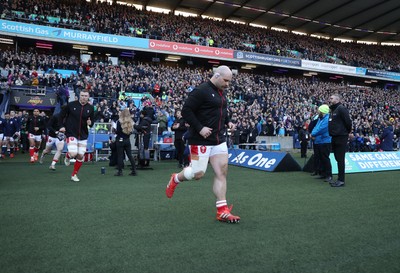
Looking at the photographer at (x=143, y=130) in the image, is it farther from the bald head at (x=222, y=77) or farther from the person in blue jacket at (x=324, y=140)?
the bald head at (x=222, y=77)

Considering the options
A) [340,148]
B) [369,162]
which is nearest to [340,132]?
[340,148]

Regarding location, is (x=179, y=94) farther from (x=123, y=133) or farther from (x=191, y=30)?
(x=191, y=30)

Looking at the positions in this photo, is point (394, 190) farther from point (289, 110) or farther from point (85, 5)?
point (85, 5)

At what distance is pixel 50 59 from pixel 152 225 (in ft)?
81.1

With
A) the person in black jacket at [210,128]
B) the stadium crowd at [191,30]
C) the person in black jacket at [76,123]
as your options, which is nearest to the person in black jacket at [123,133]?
the person in black jacket at [76,123]

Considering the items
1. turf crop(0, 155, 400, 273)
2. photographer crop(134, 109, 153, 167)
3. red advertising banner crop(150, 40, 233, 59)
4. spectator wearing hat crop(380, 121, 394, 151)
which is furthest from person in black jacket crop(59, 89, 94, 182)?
red advertising banner crop(150, 40, 233, 59)

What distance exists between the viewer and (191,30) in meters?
37.8

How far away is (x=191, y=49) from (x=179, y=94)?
35.6ft

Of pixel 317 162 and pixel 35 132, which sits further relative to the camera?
pixel 35 132

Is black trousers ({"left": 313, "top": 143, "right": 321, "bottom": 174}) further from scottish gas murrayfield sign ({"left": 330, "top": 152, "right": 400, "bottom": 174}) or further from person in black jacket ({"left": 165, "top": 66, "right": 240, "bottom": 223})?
person in black jacket ({"left": 165, "top": 66, "right": 240, "bottom": 223})

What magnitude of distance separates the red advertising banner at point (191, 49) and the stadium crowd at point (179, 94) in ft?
12.6

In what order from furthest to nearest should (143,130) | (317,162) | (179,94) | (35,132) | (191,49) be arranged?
1. (191,49)
2. (179,94)
3. (35,132)
4. (143,130)
5. (317,162)

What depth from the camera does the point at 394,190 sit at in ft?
21.8

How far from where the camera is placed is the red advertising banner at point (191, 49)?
32.0m
